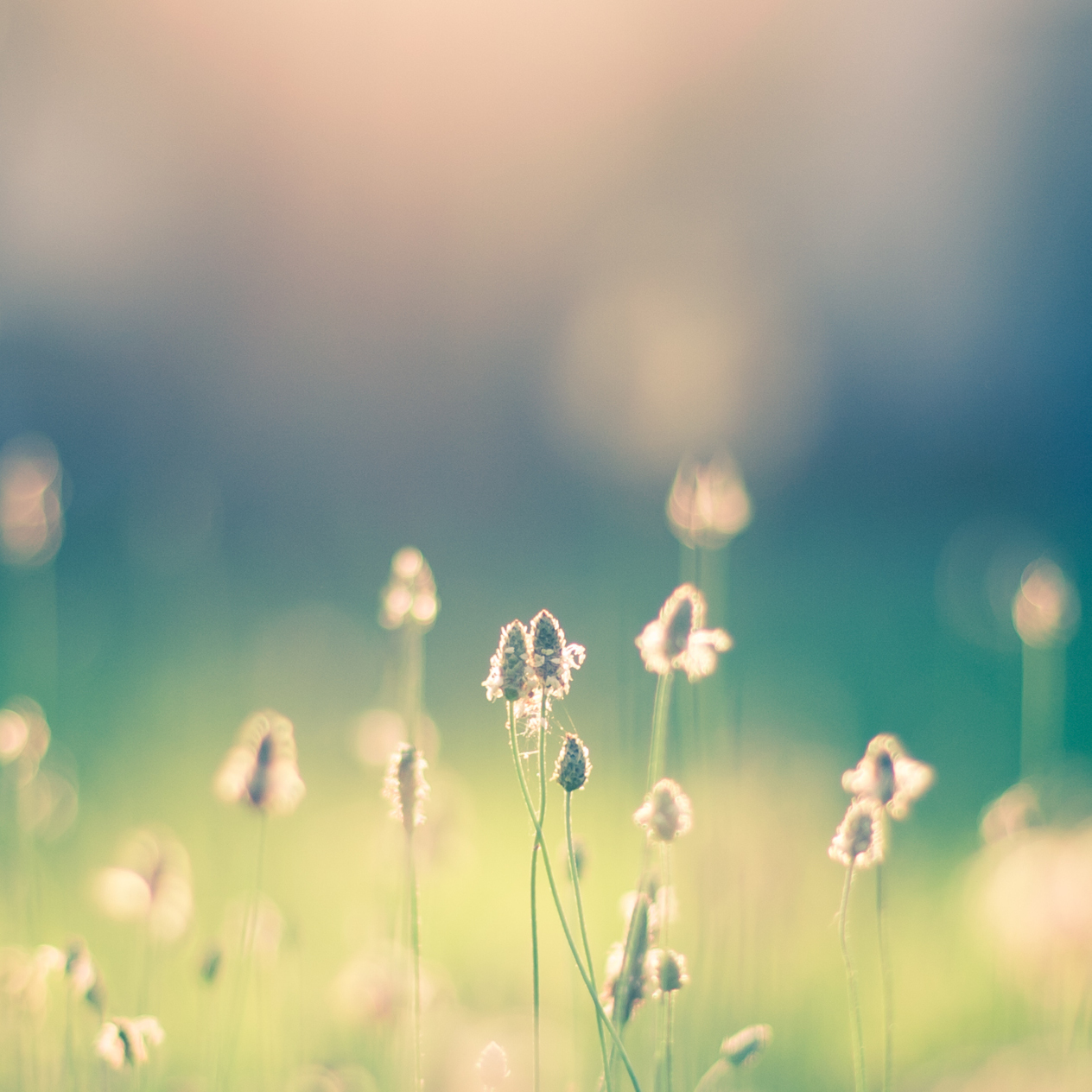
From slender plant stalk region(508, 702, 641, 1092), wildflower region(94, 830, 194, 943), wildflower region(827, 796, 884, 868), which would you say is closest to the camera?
slender plant stalk region(508, 702, 641, 1092)

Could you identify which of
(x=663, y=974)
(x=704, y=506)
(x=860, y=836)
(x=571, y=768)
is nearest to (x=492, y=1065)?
(x=663, y=974)

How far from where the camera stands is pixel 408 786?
91 cm

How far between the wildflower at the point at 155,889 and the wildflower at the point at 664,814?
616 mm

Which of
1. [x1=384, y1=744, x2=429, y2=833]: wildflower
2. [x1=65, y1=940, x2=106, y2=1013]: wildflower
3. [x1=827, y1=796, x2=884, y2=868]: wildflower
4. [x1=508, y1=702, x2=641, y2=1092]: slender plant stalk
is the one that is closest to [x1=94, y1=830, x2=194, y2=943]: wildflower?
[x1=65, y1=940, x2=106, y2=1013]: wildflower

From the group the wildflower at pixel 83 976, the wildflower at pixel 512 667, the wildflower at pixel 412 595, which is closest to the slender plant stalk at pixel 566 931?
the wildflower at pixel 512 667

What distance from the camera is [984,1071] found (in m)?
1.31

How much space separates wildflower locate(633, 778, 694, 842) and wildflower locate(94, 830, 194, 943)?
616mm

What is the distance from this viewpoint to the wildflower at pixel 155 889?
1.18 metres

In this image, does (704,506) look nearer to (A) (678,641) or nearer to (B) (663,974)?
(A) (678,641)

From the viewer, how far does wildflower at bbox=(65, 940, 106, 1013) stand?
1.01 meters

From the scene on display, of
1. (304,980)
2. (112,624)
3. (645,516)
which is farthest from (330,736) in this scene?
(645,516)

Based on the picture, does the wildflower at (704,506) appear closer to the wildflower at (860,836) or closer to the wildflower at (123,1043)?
the wildflower at (860,836)

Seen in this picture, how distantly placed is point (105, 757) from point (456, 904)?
1.06 meters

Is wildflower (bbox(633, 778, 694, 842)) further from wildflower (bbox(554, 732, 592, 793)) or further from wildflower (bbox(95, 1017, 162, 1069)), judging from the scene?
wildflower (bbox(95, 1017, 162, 1069))
